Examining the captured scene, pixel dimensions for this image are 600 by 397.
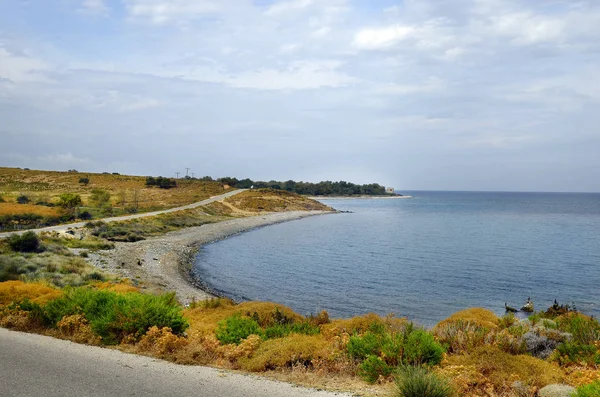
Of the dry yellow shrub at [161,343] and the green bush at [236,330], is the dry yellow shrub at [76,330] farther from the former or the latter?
the green bush at [236,330]

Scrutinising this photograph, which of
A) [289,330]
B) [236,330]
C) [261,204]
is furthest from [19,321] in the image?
[261,204]

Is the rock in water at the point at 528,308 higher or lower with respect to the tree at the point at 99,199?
lower

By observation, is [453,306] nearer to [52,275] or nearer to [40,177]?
[52,275]

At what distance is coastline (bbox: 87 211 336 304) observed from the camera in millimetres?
27569

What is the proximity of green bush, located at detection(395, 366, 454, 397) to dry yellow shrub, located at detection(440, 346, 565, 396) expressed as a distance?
533mm

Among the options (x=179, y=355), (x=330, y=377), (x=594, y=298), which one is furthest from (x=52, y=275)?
(x=594, y=298)

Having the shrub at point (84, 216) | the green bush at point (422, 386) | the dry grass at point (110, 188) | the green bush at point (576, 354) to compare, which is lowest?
the shrub at point (84, 216)

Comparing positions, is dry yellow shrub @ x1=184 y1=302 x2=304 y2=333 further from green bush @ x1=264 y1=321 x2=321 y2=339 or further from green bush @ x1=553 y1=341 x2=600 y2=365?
green bush @ x1=553 y1=341 x2=600 y2=365

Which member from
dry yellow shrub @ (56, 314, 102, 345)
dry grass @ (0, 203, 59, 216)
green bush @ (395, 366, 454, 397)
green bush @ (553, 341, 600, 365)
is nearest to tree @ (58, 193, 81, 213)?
dry grass @ (0, 203, 59, 216)

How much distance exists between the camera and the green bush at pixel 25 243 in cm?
3030

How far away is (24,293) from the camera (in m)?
13.3

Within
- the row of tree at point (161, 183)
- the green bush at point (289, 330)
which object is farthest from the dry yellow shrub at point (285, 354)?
the row of tree at point (161, 183)

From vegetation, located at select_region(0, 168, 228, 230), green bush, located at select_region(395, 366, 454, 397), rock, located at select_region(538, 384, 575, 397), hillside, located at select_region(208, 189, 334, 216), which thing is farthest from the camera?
hillside, located at select_region(208, 189, 334, 216)

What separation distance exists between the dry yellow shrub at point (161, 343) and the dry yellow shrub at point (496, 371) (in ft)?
16.3
